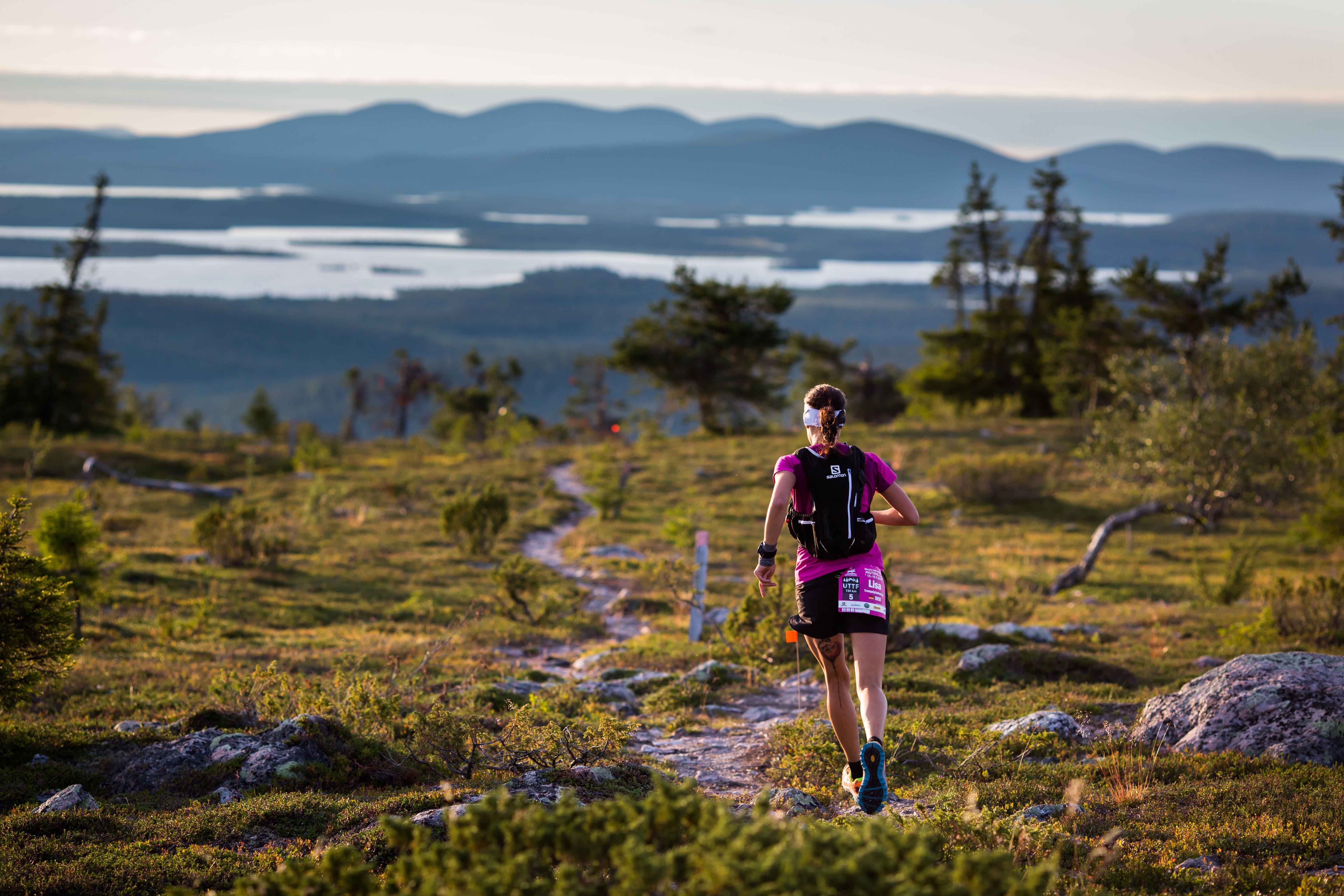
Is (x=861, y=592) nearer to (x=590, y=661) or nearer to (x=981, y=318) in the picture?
(x=590, y=661)

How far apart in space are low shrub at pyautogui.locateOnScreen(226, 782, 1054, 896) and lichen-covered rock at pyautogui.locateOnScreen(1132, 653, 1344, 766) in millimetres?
4108

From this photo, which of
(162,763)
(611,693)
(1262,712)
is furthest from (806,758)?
(162,763)

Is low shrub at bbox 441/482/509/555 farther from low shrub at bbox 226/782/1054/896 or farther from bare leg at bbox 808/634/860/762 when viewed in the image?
low shrub at bbox 226/782/1054/896

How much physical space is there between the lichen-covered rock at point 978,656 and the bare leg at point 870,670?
4.49m

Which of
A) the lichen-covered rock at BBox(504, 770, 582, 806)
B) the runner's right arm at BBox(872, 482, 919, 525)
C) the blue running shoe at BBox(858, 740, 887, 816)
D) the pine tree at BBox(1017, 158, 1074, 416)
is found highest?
the pine tree at BBox(1017, 158, 1074, 416)

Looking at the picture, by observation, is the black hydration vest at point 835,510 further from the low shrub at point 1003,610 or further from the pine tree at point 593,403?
the pine tree at point 593,403

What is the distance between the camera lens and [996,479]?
23797 millimetres

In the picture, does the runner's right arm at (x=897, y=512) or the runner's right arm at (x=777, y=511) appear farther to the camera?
the runner's right arm at (x=897, y=512)

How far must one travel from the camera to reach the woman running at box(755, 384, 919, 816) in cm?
516

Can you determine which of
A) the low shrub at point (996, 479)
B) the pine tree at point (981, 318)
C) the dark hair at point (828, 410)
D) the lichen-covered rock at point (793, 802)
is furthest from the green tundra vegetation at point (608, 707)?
the pine tree at point (981, 318)

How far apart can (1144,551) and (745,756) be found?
15114 mm

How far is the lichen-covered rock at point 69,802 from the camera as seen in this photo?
534 centimetres

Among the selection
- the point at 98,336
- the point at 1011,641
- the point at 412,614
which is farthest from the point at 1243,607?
the point at 98,336

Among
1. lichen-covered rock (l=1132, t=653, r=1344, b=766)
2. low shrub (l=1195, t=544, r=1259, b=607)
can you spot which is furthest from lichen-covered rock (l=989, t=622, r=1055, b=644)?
lichen-covered rock (l=1132, t=653, r=1344, b=766)
